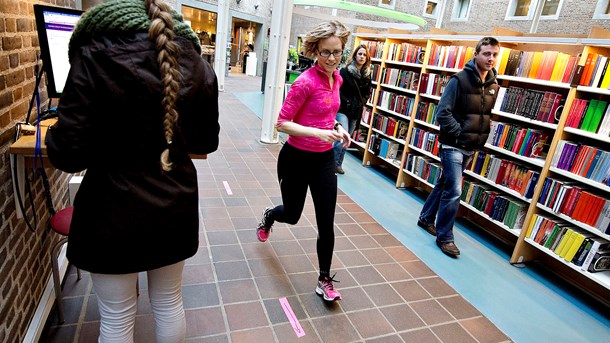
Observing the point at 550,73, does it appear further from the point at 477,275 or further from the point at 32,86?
the point at 32,86

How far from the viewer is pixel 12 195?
1.57m

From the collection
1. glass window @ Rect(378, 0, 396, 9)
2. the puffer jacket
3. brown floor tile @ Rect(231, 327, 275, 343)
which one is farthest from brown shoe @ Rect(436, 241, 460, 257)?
glass window @ Rect(378, 0, 396, 9)

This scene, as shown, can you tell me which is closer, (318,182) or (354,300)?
(318,182)

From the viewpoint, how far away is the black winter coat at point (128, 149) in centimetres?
100

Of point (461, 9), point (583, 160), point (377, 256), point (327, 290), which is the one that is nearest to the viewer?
point (327, 290)

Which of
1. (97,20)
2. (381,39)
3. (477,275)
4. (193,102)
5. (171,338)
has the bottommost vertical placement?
(477,275)

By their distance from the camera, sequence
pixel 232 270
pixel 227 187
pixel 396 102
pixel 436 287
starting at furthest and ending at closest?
1. pixel 396 102
2. pixel 227 187
3. pixel 436 287
4. pixel 232 270

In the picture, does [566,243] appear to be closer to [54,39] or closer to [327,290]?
[327,290]

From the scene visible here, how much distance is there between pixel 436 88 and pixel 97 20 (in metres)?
3.85

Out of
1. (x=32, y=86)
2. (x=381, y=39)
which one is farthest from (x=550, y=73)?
(x=32, y=86)

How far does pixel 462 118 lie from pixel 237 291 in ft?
7.28

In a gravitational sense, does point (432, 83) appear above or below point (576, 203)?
above

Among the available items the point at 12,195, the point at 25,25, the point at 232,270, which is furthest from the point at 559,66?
the point at 12,195

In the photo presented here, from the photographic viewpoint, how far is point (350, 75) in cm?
431
